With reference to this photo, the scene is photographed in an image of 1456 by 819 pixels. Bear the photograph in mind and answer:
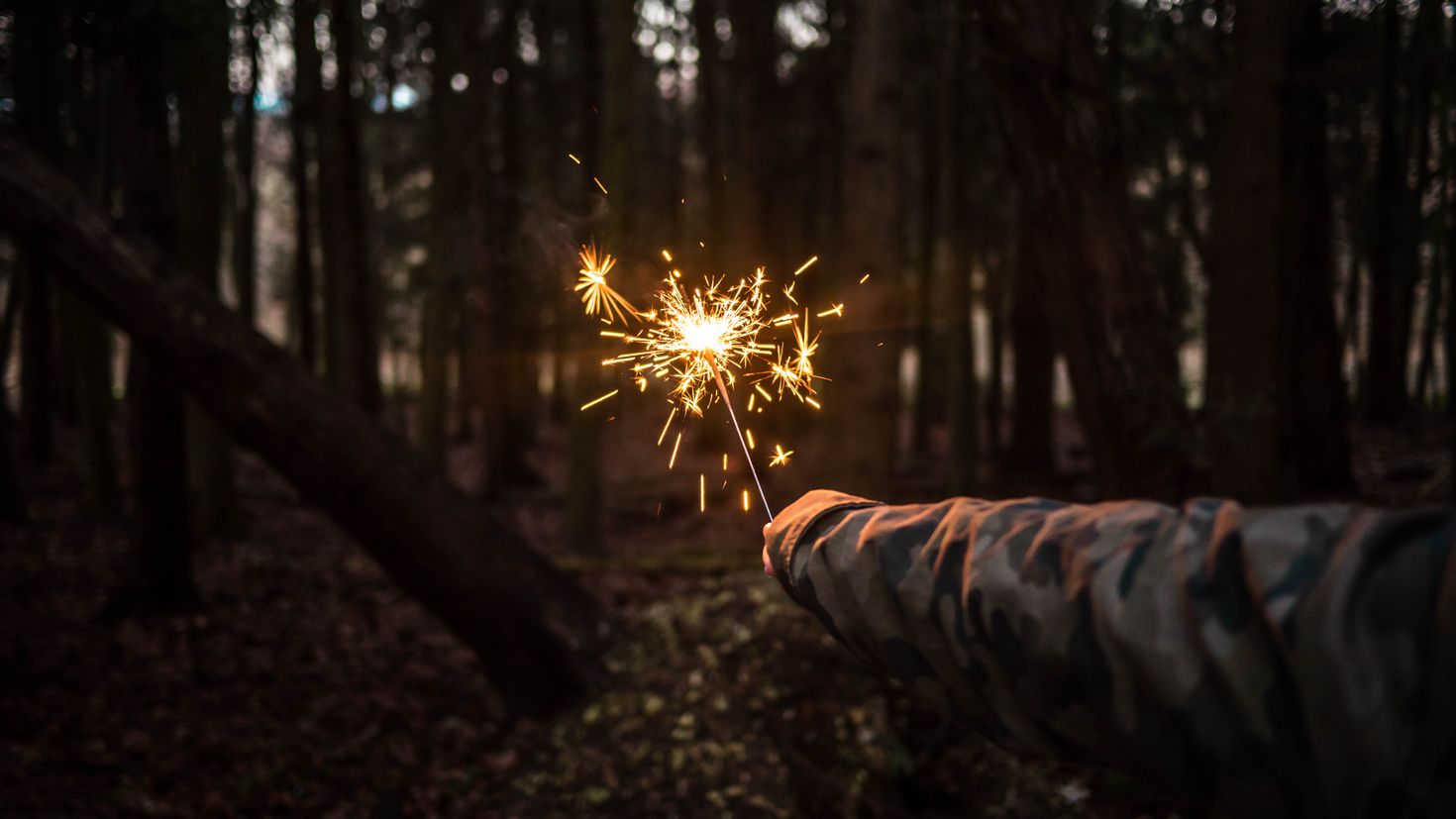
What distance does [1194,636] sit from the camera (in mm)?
1162

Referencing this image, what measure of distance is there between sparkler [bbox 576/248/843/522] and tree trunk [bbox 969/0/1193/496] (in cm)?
226

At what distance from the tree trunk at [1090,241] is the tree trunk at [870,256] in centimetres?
98

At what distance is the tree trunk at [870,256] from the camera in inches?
216

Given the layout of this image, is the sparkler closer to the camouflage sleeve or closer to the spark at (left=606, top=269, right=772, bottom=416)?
the spark at (left=606, top=269, right=772, bottom=416)

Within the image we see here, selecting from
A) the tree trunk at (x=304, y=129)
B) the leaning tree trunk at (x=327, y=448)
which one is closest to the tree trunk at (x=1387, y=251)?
the leaning tree trunk at (x=327, y=448)

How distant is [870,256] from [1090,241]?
1.38 meters

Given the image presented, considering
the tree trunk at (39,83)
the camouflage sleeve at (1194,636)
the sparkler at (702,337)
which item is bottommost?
the camouflage sleeve at (1194,636)

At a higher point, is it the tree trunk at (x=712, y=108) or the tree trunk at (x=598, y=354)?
the tree trunk at (x=712, y=108)

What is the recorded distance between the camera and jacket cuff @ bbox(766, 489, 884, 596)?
164cm

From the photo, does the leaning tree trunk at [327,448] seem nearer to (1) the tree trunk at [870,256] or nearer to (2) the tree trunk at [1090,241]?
(1) the tree trunk at [870,256]

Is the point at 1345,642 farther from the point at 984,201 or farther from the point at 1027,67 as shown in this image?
the point at 984,201

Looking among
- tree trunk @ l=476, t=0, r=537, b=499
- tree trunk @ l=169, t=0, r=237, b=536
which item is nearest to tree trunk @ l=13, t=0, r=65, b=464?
tree trunk @ l=169, t=0, r=237, b=536

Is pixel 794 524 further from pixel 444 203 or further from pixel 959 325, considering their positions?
pixel 444 203

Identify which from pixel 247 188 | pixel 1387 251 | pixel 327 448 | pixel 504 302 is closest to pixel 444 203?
pixel 504 302
